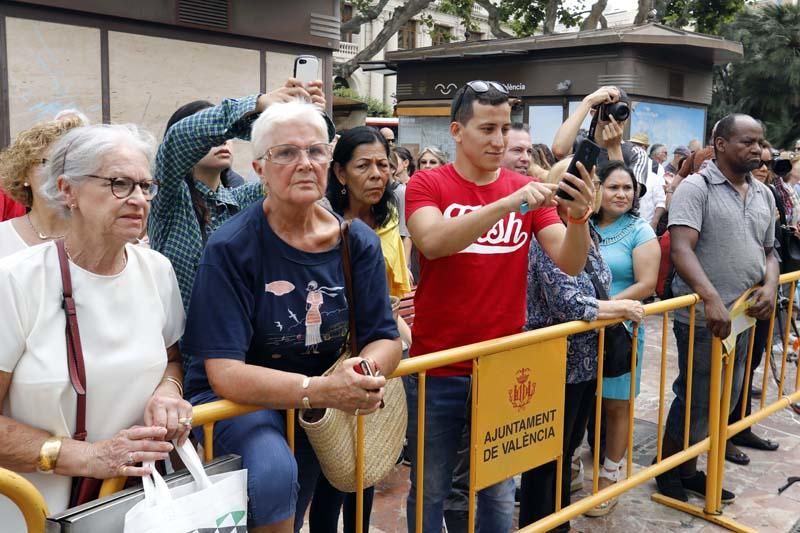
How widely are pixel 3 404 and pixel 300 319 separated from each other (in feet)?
2.69

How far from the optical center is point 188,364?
235cm

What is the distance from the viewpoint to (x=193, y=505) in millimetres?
1772

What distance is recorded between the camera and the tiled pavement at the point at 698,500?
402cm

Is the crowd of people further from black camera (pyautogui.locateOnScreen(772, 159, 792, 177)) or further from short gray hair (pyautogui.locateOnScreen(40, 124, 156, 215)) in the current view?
black camera (pyautogui.locateOnScreen(772, 159, 792, 177))

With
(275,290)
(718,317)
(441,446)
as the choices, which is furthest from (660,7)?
(275,290)

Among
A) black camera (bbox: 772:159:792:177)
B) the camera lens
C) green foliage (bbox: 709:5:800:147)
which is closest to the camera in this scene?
the camera lens

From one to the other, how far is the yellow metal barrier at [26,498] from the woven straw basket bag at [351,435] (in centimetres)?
78

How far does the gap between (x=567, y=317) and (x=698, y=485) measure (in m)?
1.85

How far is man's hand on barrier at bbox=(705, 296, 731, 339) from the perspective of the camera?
3941 mm

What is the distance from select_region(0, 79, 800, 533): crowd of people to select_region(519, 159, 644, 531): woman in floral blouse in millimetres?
11

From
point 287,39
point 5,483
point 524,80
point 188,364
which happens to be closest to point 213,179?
point 188,364

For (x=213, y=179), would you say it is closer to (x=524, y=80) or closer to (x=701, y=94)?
(x=524, y=80)

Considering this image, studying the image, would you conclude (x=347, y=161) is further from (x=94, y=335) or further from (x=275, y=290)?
(x=94, y=335)

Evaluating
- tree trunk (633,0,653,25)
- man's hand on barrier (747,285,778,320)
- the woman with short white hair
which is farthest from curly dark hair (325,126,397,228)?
tree trunk (633,0,653,25)
